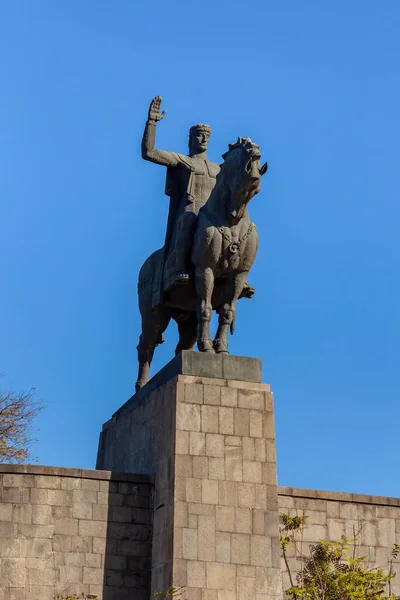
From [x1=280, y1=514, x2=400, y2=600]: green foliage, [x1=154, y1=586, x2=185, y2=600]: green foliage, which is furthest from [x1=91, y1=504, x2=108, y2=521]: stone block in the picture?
[x1=280, y1=514, x2=400, y2=600]: green foliage

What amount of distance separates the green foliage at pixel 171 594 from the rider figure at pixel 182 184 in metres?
4.40

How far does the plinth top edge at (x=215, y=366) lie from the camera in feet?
53.3

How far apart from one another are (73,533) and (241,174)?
5.26 meters

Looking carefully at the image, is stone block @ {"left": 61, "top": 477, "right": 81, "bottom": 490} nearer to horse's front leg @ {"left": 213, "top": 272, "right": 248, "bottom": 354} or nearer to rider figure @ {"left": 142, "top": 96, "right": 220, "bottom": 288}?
horse's front leg @ {"left": 213, "top": 272, "right": 248, "bottom": 354}

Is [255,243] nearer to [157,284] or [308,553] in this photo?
[157,284]

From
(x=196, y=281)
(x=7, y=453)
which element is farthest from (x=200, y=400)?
(x=7, y=453)

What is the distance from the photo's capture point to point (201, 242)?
16.8 m

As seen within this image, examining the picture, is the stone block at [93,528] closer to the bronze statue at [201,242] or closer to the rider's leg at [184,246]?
the bronze statue at [201,242]

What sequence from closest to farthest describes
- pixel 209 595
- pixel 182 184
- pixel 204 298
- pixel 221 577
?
1. pixel 209 595
2. pixel 221 577
3. pixel 204 298
4. pixel 182 184

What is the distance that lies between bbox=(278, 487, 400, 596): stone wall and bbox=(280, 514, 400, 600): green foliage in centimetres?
15

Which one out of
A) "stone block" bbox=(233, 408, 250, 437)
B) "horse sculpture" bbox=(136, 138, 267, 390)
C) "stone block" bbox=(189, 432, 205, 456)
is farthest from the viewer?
"horse sculpture" bbox=(136, 138, 267, 390)

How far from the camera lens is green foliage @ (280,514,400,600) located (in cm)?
1580

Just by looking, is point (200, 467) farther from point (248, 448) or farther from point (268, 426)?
point (268, 426)

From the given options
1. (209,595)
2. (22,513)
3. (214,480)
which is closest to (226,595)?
(209,595)
